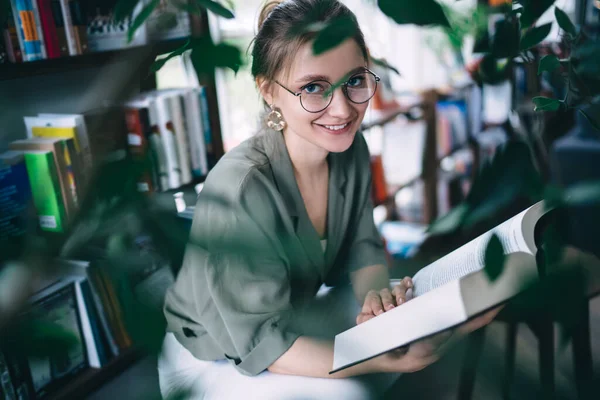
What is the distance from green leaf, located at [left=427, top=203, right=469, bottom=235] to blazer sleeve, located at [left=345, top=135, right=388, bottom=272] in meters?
1.02

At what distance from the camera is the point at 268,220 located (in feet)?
1.61

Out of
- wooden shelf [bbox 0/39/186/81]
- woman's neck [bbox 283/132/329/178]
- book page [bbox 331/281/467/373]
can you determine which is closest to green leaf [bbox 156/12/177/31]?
book page [bbox 331/281/467/373]

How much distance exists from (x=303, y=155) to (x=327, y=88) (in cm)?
27

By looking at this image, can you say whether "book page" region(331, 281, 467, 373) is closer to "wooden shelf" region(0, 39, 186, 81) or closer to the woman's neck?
the woman's neck

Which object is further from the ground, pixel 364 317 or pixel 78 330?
pixel 364 317

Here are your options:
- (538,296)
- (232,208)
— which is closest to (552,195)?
(538,296)

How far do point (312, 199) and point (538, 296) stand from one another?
3.18 ft

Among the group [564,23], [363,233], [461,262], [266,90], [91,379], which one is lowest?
[91,379]

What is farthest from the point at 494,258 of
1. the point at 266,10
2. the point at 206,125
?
the point at 206,125

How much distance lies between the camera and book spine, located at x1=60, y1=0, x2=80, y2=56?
119 cm

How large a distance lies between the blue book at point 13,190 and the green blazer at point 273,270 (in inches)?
15.5

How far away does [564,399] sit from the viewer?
0.33 meters

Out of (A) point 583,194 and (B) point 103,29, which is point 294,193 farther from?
(A) point 583,194

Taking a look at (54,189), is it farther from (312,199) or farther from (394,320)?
(394,320)
